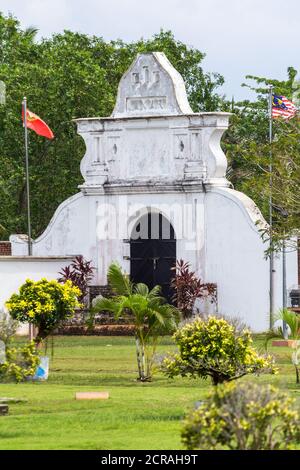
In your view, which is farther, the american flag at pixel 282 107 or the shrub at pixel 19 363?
the american flag at pixel 282 107

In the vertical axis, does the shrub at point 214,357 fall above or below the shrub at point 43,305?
below

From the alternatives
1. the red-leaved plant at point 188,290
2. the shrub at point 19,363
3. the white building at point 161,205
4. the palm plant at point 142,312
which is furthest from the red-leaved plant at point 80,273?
the shrub at point 19,363

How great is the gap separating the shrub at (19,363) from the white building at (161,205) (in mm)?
18040

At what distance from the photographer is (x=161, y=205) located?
151 ft

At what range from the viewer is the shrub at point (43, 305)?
30.5 meters

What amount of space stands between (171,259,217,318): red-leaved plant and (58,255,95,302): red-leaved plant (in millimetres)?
2532

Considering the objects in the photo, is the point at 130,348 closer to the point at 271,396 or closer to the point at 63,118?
the point at 63,118

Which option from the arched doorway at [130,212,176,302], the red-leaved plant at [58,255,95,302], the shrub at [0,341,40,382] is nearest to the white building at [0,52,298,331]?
the arched doorway at [130,212,176,302]

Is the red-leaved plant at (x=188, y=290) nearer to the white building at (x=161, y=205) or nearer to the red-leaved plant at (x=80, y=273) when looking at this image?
the white building at (x=161, y=205)

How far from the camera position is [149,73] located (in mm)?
46094

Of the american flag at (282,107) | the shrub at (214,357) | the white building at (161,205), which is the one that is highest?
the american flag at (282,107)

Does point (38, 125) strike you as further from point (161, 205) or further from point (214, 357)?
point (214, 357)

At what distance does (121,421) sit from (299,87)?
17.2 meters
